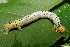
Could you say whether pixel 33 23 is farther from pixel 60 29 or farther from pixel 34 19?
pixel 60 29

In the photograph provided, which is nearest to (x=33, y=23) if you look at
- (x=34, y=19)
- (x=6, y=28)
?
(x=34, y=19)

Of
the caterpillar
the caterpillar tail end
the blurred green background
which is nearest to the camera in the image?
the blurred green background

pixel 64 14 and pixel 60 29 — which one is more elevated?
pixel 64 14

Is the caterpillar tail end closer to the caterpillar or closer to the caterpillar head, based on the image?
the caterpillar

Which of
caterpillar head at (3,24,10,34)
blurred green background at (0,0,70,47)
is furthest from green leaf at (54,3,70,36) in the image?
caterpillar head at (3,24,10,34)

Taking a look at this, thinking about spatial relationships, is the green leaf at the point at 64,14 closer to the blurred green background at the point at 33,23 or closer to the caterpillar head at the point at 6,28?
the blurred green background at the point at 33,23

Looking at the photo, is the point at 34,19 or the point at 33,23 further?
the point at 34,19

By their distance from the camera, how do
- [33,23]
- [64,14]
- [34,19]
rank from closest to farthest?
1. [64,14]
2. [33,23]
3. [34,19]
